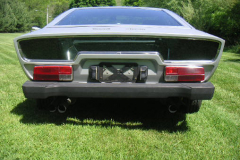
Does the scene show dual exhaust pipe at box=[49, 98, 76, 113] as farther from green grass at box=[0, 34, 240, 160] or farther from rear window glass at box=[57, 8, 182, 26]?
rear window glass at box=[57, 8, 182, 26]

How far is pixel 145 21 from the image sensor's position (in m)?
2.87

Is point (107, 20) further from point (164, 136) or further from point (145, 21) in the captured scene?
point (164, 136)

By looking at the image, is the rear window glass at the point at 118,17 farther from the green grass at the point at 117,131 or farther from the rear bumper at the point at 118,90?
the green grass at the point at 117,131

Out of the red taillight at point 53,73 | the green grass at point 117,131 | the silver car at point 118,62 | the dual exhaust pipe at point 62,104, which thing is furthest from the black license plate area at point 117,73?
the green grass at point 117,131

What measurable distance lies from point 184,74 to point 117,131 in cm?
93

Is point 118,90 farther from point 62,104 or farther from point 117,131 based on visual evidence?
point 62,104

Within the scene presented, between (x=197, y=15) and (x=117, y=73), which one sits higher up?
(x=117, y=73)

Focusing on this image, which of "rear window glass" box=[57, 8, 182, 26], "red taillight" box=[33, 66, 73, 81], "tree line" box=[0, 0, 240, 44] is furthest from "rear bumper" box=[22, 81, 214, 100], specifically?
"tree line" box=[0, 0, 240, 44]

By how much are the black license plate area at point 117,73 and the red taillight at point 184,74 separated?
0.32 meters

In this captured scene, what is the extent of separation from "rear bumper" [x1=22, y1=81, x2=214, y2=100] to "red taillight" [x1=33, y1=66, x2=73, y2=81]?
105 mm

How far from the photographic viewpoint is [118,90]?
223 cm

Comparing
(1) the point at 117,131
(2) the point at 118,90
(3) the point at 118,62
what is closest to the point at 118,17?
(3) the point at 118,62

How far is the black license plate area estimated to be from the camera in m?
2.31

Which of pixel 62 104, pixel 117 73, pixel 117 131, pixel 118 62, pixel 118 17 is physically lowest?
pixel 117 131
